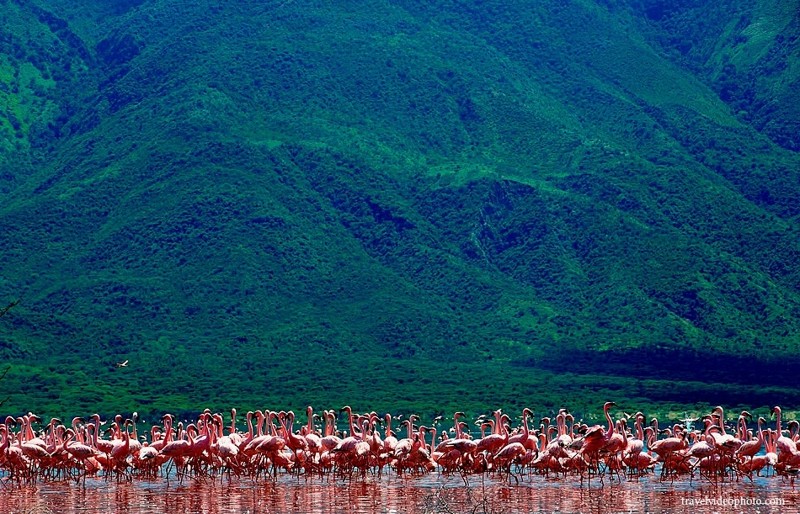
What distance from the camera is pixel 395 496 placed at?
33969 mm

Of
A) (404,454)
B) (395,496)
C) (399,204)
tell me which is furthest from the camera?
(399,204)

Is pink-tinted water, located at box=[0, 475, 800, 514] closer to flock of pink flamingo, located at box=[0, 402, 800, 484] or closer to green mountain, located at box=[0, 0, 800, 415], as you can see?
flock of pink flamingo, located at box=[0, 402, 800, 484]

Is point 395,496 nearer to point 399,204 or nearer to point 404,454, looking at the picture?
point 404,454

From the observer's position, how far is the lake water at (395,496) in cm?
3108

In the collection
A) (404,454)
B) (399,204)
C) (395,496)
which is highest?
(399,204)

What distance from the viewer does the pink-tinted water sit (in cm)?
3109

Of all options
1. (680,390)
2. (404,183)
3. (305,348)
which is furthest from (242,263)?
(680,390)

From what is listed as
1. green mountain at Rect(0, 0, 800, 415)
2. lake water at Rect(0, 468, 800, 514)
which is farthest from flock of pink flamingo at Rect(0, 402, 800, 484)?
green mountain at Rect(0, 0, 800, 415)

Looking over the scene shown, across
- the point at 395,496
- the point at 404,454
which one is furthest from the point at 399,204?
the point at 395,496

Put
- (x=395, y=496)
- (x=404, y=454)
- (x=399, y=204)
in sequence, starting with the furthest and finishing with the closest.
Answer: (x=399, y=204) → (x=404, y=454) → (x=395, y=496)

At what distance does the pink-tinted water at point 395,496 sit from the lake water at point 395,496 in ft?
0.07

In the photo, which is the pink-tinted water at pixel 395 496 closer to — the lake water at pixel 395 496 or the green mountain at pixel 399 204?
the lake water at pixel 395 496

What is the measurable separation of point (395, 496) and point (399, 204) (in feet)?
291

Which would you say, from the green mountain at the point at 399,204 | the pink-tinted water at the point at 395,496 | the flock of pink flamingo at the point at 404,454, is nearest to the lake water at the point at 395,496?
the pink-tinted water at the point at 395,496
